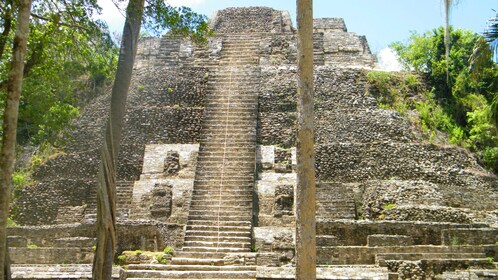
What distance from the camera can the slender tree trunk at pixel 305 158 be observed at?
20.1 ft

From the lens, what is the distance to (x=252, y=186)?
14070 mm

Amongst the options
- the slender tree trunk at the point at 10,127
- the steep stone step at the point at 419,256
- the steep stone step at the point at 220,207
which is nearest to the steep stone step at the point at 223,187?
the steep stone step at the point at 220,207

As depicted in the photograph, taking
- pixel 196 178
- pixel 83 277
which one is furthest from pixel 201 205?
pixel 83 277

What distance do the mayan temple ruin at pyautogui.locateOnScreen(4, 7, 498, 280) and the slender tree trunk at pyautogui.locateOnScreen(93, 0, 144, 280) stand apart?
6.24ft

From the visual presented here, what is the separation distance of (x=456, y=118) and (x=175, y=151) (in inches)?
356

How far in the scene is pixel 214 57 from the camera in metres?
20.4

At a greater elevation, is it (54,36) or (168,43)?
(168,43)

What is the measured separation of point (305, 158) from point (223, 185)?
26.1 feet

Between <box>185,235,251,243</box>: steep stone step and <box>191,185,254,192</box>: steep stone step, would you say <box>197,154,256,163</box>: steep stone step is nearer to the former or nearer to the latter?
<box>191,185,254,192</box>: steep stone step

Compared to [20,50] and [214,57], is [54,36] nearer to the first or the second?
[20,50]

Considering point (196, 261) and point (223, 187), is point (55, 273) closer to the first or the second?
point (196, 261)

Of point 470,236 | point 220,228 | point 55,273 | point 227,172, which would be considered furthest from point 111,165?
point 227,172

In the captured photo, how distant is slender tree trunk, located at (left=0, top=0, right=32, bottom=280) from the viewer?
6.42 metres

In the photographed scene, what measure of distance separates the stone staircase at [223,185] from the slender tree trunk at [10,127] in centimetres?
445
